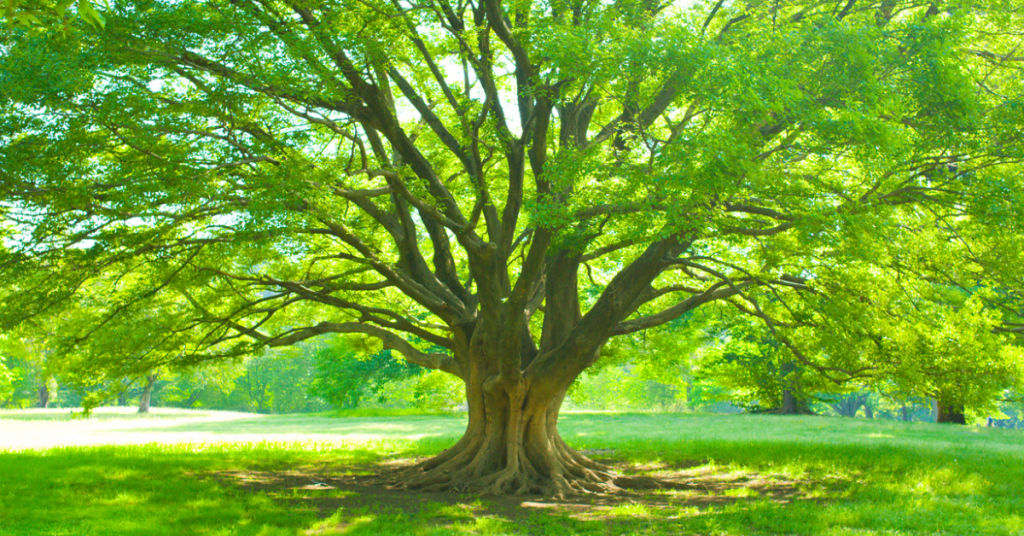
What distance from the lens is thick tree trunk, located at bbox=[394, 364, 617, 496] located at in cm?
1268

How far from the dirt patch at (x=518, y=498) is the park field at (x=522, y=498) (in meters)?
0.04

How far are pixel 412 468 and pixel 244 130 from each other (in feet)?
→ 25.1

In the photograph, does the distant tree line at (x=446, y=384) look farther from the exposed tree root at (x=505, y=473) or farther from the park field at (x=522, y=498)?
the exposed tree root at (x=505, y=473)

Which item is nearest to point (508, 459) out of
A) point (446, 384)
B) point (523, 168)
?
point (523, 168)

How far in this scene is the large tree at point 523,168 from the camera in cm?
866

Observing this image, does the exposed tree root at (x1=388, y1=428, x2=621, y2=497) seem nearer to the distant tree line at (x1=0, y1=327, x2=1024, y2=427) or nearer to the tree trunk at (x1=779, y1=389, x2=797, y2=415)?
the distant tree line at (x1=0, y1=327, x2=1024, y2=427)

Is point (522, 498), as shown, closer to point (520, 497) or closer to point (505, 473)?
point (520, 497)

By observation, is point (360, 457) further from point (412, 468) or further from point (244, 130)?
point (244, 130)

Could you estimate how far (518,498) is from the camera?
1180 cm

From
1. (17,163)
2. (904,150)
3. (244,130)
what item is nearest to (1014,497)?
(904,150)

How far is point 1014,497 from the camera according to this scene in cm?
1091

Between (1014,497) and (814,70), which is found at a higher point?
(814,70)

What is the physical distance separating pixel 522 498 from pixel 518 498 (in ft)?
0.25

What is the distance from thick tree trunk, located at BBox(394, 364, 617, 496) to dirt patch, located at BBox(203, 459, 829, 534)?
1.52 ft
